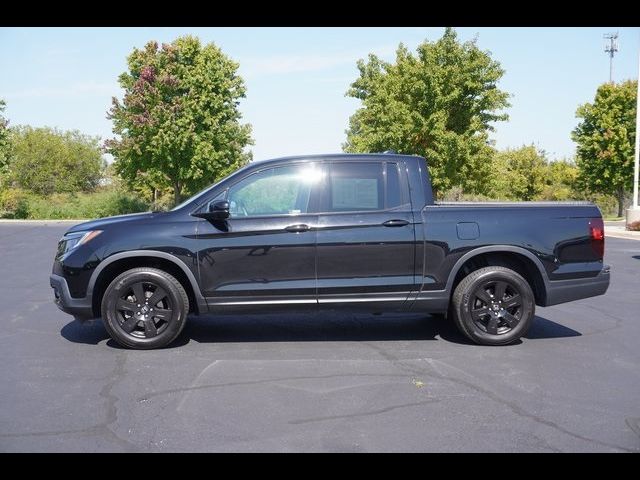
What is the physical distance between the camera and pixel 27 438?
13.2ft

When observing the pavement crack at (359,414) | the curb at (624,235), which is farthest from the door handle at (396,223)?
the curb at (624,235)

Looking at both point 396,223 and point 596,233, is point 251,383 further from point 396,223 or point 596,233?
point 596,233

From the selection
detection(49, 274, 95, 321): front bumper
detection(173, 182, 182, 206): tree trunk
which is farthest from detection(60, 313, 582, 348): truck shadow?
detection(173, 182, 182, 206): tree trunk

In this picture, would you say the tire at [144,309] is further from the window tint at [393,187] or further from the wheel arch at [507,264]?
the wheel arch at [507,264]

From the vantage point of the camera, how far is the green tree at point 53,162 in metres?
44.5

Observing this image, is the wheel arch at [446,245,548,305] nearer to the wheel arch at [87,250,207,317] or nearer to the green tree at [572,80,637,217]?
the wheel arch at [87,250,207,317]

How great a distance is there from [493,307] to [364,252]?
4.75ft

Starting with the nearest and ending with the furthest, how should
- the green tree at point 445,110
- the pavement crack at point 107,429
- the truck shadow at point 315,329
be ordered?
the pavement crack at point 107,429
the truck shadow at point 315,329
the green tree at point 445,110

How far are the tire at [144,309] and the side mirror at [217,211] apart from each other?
0.71m

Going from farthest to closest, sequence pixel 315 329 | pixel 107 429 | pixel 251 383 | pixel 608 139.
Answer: pixel 608 139 → pixel 315 329 → pixel 251 383 → pixel 107 429

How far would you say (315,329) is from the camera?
709 cm

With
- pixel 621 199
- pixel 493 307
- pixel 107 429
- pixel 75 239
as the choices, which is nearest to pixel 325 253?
pixel 493 307

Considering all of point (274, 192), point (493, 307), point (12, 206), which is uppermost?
point (274, 192)
